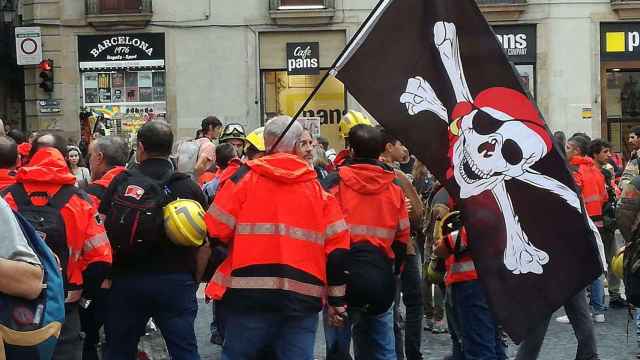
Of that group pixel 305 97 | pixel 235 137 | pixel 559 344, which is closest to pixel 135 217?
pixel 235 137

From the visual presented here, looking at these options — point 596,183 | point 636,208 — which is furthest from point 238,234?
point 596,183

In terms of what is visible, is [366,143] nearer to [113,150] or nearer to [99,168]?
[113,150]

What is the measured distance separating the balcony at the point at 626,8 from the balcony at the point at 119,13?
1085 centimetres

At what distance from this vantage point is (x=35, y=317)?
3.52 m

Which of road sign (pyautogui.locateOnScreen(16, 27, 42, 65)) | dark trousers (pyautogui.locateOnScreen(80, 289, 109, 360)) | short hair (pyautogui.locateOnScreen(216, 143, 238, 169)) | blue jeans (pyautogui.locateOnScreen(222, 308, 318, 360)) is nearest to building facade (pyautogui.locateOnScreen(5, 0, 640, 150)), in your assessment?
road sign (pyautogui.locateOnScreen(16, 27, 42, 65))

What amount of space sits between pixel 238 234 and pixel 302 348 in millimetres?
675

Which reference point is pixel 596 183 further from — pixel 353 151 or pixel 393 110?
pixel 393 110

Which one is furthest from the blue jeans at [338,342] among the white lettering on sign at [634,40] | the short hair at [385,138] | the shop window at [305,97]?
the white lettering on sign at [634,40]

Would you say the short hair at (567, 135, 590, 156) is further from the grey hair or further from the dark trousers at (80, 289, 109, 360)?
the dark trousers at (80, 289, 109, 360)

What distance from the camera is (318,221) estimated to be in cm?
497

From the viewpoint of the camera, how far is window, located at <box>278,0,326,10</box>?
22828mm

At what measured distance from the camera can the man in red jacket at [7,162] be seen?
218 inches

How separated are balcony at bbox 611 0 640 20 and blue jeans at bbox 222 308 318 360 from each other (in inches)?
756

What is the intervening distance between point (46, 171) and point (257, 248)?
4.06 feet
